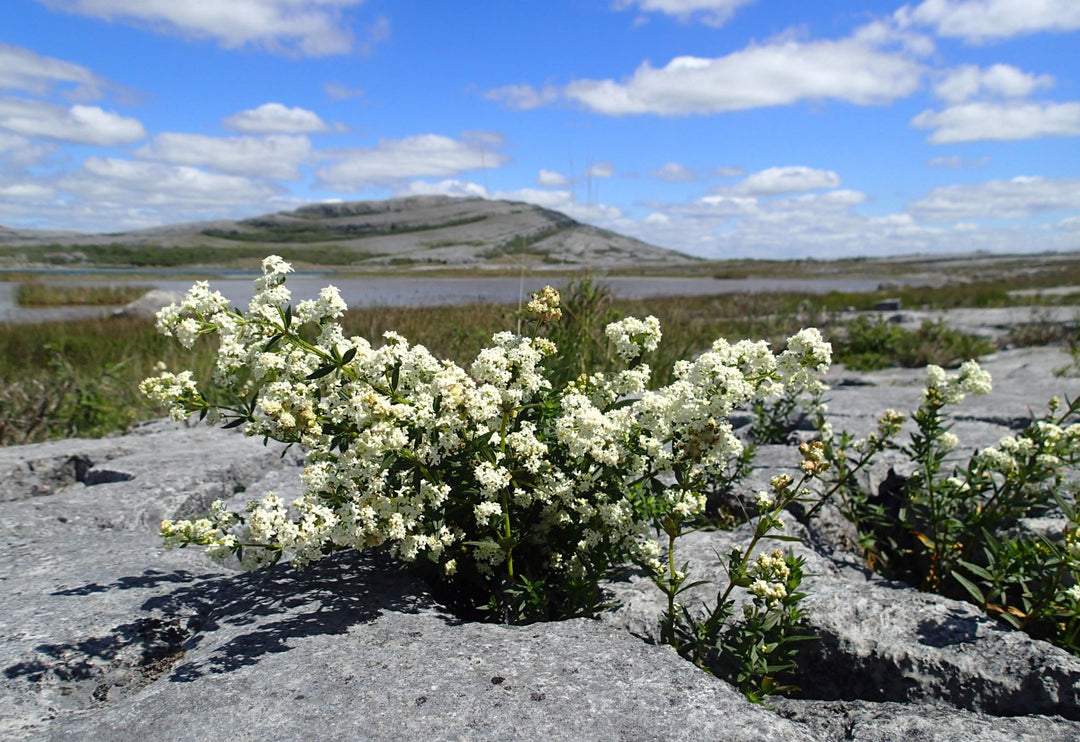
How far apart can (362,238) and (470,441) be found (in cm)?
13563

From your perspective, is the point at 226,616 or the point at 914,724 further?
the point at 226,616

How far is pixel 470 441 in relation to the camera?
2.62 meters

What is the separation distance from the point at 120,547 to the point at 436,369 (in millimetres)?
2063

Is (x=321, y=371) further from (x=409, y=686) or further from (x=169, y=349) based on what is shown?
(x=169, y=349)

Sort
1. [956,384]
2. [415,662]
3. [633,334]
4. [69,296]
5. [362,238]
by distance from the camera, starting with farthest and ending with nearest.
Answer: [362,238], [69,296], [956,384], [633,334], [415,662]

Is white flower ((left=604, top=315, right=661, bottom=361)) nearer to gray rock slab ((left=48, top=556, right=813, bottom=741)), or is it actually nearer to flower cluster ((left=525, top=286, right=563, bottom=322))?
flower cluster ((left=525, top=286, right=563, bottom=322))

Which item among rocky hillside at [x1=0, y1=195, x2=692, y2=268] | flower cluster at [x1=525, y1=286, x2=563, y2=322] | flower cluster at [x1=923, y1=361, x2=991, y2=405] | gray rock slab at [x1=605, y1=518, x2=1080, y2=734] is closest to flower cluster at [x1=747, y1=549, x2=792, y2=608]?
gray rock slab at [x1=605, y1=518, x2=1080, y2=734]

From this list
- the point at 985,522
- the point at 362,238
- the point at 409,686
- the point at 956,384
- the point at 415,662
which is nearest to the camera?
the point at 409,686

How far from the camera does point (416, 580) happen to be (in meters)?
3.11

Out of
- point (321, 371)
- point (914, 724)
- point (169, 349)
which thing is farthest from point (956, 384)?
point (169, 349)

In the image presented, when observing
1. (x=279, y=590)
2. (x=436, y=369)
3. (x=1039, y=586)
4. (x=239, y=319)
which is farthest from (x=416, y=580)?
(x=1039, y=586)

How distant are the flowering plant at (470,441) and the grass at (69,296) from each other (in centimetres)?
3053

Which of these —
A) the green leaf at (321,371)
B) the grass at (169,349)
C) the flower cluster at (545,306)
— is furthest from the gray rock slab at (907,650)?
the grass at (169,349)

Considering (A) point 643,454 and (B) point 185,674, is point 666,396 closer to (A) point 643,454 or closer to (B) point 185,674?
(A) point 643,454
